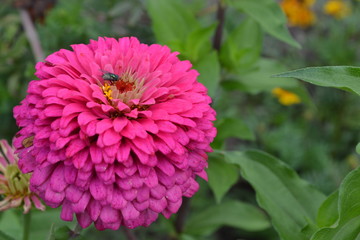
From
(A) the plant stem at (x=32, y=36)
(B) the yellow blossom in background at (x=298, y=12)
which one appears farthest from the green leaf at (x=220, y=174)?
(B) the yellow blossom in background at (x=298, y=12)

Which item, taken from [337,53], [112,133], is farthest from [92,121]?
[337,53]

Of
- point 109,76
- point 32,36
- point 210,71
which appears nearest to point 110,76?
point 109,76

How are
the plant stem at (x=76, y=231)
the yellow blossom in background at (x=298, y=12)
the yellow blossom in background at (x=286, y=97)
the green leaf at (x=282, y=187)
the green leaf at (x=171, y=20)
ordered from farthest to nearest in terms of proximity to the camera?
the yellow blossom in background at (x=298, y=12) < the yellow blossom in background at (x=286, y=97) < the green leaf at (x=171, y=20) < the green leaf at (x=282, y=187) < the plant stem at (x=76, y=231)

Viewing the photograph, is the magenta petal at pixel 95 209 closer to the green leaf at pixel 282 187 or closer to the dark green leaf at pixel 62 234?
the dark green leaf at pixel 62 234

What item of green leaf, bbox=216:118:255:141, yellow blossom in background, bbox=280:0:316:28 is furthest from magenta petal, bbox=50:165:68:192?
yellow blossom in background, bbox=280:0:316:28

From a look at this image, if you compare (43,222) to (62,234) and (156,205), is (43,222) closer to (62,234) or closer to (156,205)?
(62,234)

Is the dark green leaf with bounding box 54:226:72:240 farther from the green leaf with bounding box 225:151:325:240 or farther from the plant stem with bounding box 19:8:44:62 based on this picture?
the plant stem with bounding box 19:8:44:62
